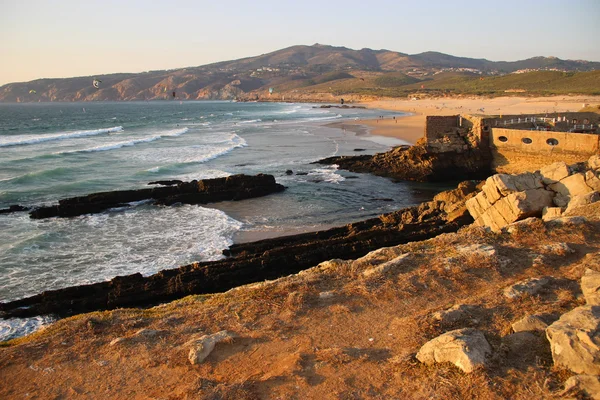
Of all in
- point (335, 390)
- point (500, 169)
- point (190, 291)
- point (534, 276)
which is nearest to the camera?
point (335, 390)

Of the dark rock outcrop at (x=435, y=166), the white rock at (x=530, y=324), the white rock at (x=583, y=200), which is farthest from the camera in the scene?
the dark rock outcrop at (x=435, y=166)

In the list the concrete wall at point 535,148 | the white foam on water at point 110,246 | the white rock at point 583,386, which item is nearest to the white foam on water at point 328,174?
the white foam on water at point 110,246

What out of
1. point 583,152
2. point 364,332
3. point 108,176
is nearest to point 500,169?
point 583,152

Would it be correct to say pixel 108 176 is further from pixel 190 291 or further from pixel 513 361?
pixel 513 361

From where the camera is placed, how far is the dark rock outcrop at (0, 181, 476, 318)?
1112 cm

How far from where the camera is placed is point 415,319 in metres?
6.80

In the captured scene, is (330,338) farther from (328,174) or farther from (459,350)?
(328,174)

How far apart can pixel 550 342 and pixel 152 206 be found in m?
18.1

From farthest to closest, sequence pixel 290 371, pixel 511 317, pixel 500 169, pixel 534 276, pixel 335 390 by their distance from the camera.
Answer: pixel 500 169
pixel 534 276
pixel 511 317
pixel 290 371
pixel 335 390

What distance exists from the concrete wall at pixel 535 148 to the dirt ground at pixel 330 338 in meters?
12.9

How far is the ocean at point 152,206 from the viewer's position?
14.0 m

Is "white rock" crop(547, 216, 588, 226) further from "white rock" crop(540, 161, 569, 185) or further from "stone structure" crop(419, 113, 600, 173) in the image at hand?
"stone structure" crop(419, 113, 600, 173)

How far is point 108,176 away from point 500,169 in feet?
72.9

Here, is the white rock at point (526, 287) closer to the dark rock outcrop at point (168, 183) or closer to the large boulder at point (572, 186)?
the large boulder at point (572, 186)
